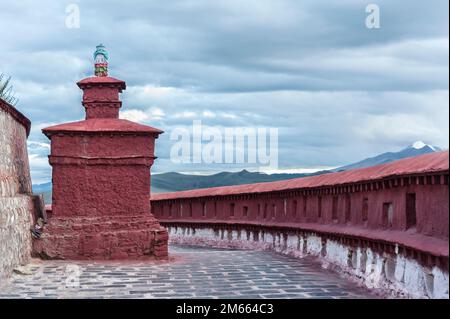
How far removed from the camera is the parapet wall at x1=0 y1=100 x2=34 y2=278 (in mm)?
14164

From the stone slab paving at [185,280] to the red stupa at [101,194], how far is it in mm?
644

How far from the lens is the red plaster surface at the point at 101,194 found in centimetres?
1748

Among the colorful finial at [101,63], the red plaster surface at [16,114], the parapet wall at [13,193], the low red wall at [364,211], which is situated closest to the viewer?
the low red wall at [364,211]

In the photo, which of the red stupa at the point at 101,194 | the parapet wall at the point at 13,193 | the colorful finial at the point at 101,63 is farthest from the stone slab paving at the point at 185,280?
the colorful finial at the point at 101,63

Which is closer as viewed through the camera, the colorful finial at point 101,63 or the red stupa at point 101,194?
the red stupa at point 101,194

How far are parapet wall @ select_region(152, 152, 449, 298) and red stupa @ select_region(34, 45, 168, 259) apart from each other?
4.34 m

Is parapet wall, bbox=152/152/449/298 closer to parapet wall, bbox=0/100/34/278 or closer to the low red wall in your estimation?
the low red wall

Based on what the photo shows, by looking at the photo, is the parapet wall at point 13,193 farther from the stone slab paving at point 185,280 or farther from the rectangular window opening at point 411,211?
the rectangular window opening at point 411,211

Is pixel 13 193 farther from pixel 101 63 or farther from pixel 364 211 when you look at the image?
pixel 364 211

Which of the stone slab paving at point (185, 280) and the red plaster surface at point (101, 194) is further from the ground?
the red plaster surface at point (101, 194)

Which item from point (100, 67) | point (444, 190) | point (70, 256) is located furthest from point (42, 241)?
point (444, 190)

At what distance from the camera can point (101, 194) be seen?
18.1 meters

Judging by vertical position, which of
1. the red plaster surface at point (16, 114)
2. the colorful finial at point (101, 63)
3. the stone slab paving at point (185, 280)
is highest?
the colorful finial at point (101, 63)
